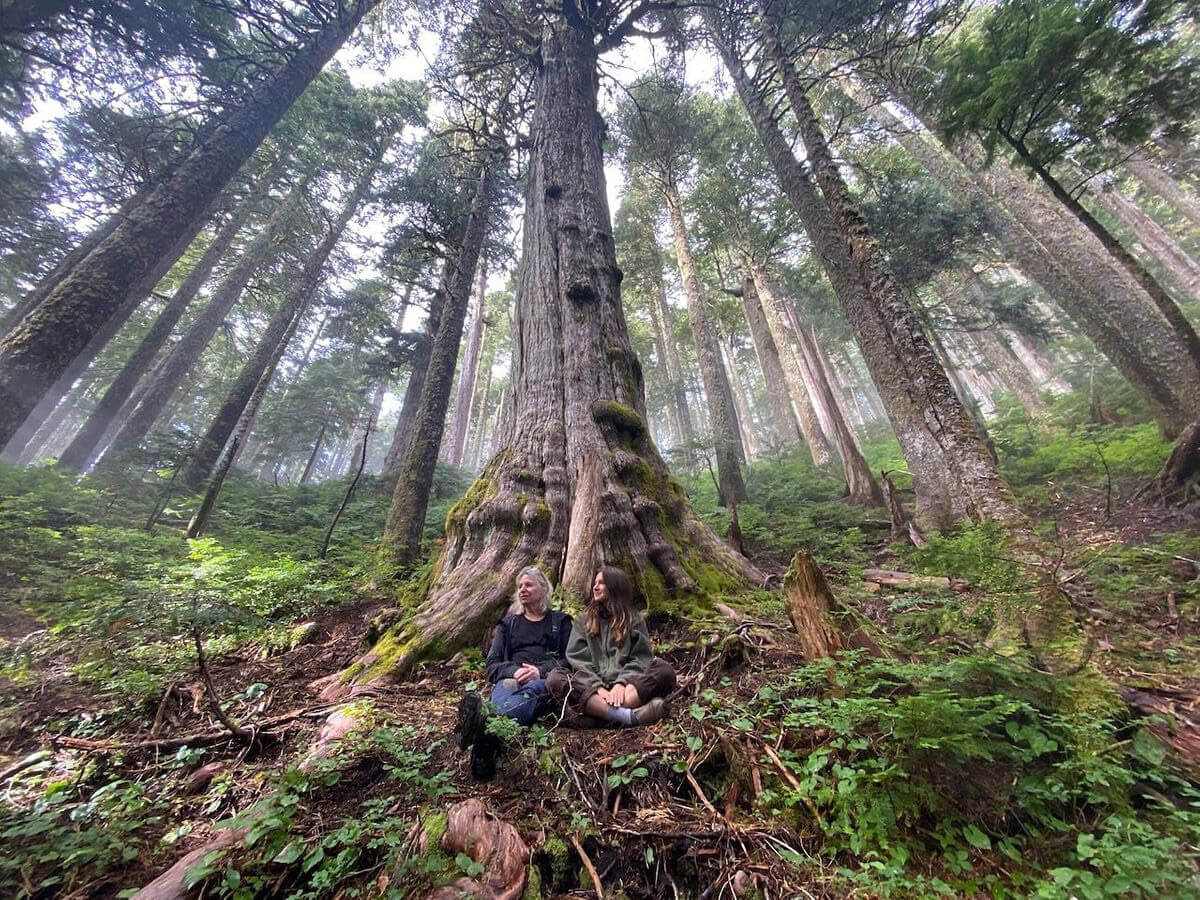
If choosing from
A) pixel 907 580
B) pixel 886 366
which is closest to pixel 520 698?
pixel 907 580

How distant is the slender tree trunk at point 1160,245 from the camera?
17.0m

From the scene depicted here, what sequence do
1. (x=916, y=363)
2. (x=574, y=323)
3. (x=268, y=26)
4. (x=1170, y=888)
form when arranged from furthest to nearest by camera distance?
(x=268, y=26)
(x=574, y=323)
(x=916, y=363)
(x=1170, y=888)

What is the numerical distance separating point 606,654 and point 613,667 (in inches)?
6.6

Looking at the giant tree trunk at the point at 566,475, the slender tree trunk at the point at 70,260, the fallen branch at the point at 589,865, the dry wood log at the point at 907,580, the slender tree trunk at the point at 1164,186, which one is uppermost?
the slender tree trunk at the point at 1164,186

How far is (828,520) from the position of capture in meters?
7.75

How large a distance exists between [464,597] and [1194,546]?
5.97 metres

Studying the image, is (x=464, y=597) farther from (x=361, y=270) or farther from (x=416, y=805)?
(x=361, y=270)

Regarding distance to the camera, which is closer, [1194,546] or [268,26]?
[1194,546]

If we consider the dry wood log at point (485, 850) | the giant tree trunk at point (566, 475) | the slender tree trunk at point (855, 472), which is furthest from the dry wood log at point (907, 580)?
the slender tree trunk at point (855, 472)

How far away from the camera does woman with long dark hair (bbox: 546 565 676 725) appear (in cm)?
255

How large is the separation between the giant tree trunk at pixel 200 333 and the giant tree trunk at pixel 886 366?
16.6 m

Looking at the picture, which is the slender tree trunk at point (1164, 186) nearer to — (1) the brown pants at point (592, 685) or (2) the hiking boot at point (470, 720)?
(1) the brown pants at point (592, 685)

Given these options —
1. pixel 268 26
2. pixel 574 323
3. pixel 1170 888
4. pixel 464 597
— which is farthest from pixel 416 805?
pixel 268 26

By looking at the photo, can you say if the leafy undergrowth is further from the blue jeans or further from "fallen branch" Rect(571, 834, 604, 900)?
the blue jeans
